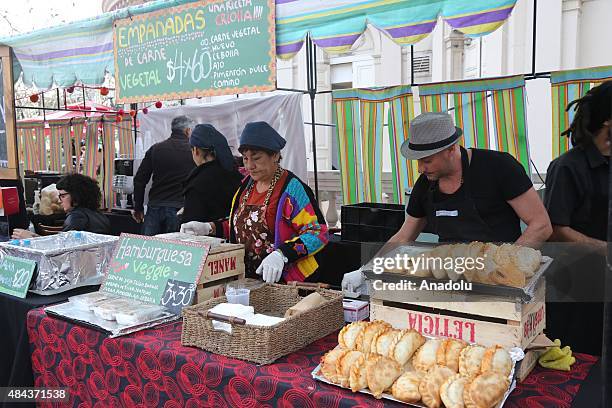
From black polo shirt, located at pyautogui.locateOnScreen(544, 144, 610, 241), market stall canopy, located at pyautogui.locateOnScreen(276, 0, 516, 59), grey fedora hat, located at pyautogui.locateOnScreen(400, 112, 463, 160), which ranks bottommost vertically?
black polo shirt, located at pyautogui.locateOnScreen(544, 144, 610, 241)

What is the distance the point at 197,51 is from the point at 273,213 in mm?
1646

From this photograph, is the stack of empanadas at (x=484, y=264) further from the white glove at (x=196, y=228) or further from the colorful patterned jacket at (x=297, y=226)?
the white glove at (x=196, y=228)

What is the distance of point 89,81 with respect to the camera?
174 inches

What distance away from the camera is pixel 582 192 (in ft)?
7.79

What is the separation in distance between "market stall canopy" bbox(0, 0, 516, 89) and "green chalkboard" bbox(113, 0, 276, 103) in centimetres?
9

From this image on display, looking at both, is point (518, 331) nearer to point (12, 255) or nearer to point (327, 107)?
point (12, 255)

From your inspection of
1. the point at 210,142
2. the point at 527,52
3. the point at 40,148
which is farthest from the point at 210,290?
the point at 40,148

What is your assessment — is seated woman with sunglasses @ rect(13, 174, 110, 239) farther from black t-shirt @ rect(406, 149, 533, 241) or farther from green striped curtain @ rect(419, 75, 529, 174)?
green striped curtain @ rect(419, 75, 529, 174)

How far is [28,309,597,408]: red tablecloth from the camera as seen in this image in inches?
56.8

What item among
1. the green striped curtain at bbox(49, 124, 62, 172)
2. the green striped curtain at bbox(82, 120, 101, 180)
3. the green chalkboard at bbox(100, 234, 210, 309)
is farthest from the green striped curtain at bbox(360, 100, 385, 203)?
the green striped curtain at bbox(49, 124, 62, 172)

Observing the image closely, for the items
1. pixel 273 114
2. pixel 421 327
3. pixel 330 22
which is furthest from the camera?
pixel 273 114

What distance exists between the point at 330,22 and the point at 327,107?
7.23m

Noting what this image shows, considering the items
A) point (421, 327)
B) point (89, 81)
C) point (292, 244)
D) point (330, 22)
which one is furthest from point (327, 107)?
point (421, 327)

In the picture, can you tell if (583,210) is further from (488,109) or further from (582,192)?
(488,109)
